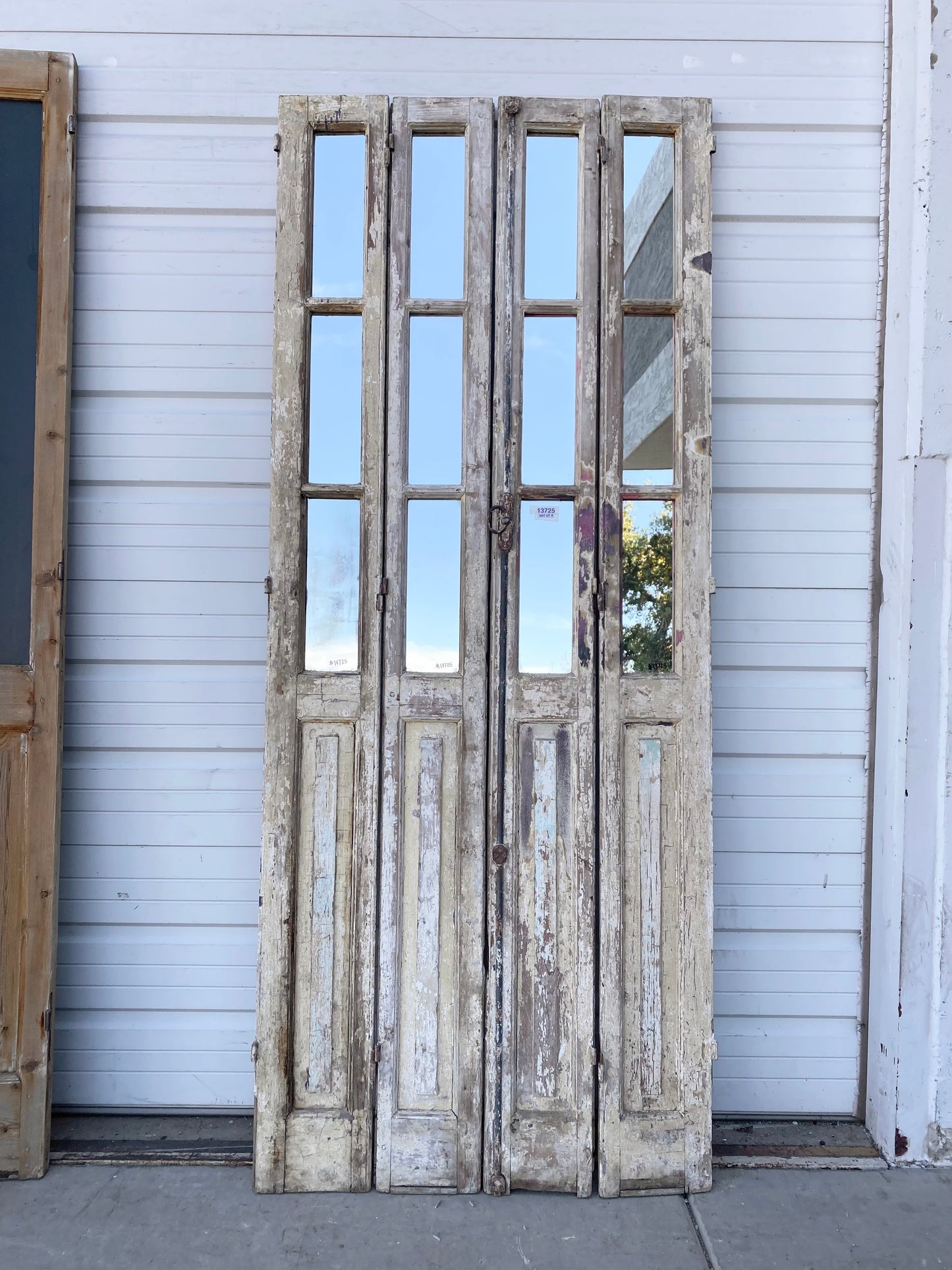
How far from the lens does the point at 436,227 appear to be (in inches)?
83.0

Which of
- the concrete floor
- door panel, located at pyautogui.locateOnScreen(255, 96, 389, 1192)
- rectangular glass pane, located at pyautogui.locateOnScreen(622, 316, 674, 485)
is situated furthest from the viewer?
rectangular glass pane, located at pyautogui.locateOnScreen(622, 316, 674, 485)

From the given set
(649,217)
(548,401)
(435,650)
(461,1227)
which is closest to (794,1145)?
(461,1227)

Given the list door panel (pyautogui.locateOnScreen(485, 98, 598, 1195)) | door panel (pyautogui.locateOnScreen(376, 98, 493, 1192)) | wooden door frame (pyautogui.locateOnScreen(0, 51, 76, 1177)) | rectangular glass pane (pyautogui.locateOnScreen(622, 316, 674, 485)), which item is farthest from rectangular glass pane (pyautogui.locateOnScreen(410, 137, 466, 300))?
wooden door frame (pyautogui.locateOnScreen(0, 51, 76, 1177))

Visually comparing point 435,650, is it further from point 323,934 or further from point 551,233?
point 551,233

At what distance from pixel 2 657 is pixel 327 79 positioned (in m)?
1.86

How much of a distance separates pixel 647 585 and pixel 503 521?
422 mm

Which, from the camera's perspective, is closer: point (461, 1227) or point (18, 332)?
point (461, 1227)

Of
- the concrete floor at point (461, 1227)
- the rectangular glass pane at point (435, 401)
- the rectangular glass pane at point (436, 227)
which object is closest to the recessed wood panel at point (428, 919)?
the concrete floor at point (461, 1227)

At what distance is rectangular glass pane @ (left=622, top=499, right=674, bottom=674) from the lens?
6.87 ft

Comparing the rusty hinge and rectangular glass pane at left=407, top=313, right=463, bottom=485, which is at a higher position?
rectangular glass pane at left=407, top=313, right=463, bottom=485

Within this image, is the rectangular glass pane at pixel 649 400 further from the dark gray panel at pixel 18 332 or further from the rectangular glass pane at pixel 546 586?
the dark gray panel at pixel 18 332

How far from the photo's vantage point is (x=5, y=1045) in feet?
6.94

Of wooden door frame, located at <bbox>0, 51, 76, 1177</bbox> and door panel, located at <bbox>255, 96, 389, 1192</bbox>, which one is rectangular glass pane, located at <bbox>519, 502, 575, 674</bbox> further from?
wooden door frame, located at <bbox>0, 51, 76, 1177</bbox>

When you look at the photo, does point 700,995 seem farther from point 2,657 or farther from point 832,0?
point 832,0
